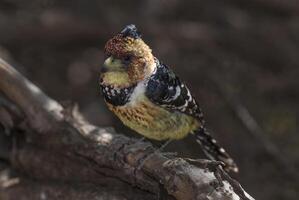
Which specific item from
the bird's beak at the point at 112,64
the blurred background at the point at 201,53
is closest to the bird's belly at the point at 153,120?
the bird's beak at the point at 112,64

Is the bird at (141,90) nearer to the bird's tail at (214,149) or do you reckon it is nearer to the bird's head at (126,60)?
the bird's head at (126,60)

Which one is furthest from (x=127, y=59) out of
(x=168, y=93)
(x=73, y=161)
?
(x=73, y=161)

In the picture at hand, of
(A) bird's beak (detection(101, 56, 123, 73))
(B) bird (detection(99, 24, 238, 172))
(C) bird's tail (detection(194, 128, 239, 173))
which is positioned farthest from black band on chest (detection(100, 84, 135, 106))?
(C) bird's tail (detection(194, 128, 239, 173))

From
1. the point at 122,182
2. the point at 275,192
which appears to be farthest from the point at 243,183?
the point at 122,182

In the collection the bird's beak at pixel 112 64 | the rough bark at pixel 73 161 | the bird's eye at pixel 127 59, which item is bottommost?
the rough bark at pixel 73 161

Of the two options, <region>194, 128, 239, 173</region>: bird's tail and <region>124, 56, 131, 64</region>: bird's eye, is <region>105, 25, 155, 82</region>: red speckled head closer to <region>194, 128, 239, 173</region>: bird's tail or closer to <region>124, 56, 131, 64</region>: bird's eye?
<region>124, 56, 131, 64</region>: bird's eye

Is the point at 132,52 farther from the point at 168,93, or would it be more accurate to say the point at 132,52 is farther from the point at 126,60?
the point at 168,93
